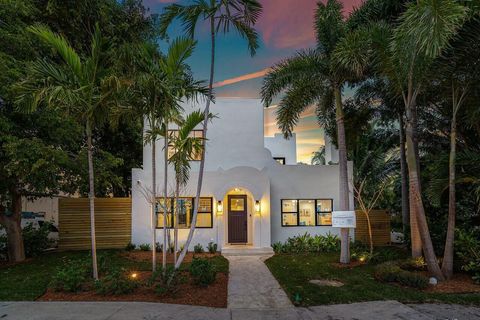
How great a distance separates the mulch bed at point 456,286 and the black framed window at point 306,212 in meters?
5.99

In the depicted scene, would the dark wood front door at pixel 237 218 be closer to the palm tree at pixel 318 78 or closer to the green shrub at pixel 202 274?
the palm tree at pixel 318 78

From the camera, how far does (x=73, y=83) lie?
7.46 metres

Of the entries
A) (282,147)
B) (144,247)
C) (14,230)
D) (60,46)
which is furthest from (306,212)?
(14,230)

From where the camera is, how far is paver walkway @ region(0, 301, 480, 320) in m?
5.82

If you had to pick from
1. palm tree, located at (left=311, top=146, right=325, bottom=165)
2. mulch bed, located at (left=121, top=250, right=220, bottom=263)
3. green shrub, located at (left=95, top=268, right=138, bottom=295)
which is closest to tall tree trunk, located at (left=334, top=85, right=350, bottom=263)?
mulch bed, located at (left=121, top=250, right=220, bottom=263)

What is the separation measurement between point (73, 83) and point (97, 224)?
8340 millimetres

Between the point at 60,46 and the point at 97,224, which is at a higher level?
the point at 60,46

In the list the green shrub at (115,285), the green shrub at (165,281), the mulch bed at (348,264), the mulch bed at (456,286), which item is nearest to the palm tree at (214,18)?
the green shrub at (165,281)

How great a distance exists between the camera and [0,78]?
8.42 metres

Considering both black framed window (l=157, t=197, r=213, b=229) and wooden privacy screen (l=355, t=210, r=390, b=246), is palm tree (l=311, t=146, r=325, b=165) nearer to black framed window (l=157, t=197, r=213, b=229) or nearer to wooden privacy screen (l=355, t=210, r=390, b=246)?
wooden privacy screen (l=355, t=210, r=390, b=246)

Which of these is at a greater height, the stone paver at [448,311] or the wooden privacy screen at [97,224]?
the wooden privacy screen at [97,224]

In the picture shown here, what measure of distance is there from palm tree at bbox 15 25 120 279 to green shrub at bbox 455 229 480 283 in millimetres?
9409

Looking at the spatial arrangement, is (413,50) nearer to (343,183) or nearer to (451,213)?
(451,213)

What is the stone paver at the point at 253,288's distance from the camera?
22.1 feet
